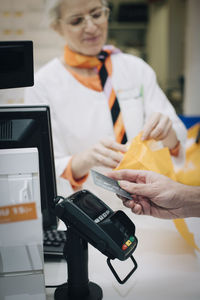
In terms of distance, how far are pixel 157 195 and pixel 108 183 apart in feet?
0.58

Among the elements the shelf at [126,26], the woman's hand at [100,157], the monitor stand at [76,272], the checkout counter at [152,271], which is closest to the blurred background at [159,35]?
the shelf at [126,26]

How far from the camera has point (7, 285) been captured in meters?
0.77

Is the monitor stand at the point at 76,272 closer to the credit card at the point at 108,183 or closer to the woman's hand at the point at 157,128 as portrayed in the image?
the credit card at the point at 108,183

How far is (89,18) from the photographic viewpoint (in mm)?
1602

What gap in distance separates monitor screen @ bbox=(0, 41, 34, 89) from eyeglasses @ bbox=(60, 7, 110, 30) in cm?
83

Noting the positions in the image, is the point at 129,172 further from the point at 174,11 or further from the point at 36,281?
the point at 174,11

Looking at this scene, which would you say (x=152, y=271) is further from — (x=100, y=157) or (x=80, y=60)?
(x=80, y=60)

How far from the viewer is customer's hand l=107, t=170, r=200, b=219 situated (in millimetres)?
1012

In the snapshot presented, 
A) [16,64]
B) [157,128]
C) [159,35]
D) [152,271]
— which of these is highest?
[16,64]

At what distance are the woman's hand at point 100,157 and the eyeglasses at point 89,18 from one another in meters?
0.64

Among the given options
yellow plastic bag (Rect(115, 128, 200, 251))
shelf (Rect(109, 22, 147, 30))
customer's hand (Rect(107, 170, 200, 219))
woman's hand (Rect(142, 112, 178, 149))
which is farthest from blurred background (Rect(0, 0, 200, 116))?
customer's hand (Rect(107, 170, 200, 219))

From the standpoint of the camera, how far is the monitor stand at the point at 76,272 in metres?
0.82

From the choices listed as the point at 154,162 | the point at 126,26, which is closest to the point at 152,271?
Answer: the point at 154,162

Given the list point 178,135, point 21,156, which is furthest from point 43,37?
point 21,156
